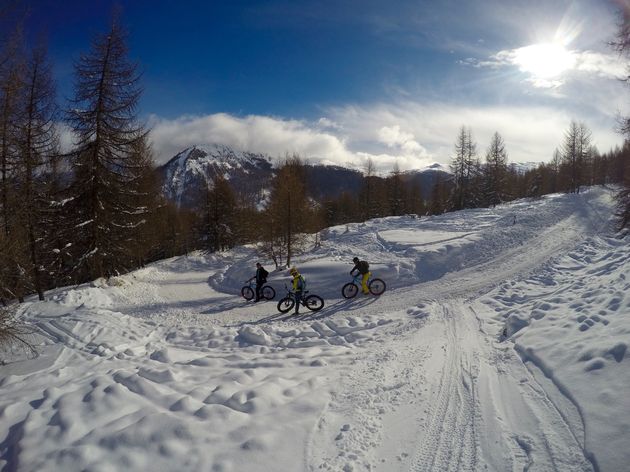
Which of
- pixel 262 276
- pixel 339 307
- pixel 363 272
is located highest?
pixel 363 272

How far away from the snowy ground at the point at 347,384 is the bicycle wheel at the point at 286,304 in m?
0.34

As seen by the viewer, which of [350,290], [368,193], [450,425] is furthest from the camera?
[368,193]

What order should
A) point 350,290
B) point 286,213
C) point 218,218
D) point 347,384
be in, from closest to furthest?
1. point 347,384
2. point 350,290
3. point 286,213
4. point 218,218

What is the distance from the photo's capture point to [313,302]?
41.8 ft

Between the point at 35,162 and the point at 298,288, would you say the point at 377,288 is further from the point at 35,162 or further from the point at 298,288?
the point at 35,162

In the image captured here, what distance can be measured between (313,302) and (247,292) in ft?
13.2

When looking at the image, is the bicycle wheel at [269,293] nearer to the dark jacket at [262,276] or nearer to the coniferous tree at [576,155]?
the dark jacket at [262,276]

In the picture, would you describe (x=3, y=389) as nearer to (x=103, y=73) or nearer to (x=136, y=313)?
(x=136, y=313)

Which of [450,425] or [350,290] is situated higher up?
[450,425]

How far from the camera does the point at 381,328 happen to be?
9.47 m

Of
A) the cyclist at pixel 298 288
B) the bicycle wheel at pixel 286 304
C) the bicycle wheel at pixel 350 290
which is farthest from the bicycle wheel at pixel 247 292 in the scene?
the bicycle wheel at pixel 350 290

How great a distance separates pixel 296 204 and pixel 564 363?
675 inches

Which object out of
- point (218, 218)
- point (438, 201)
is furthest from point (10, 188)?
point (438, 201)

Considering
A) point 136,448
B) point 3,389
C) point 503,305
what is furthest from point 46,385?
point 503,305
